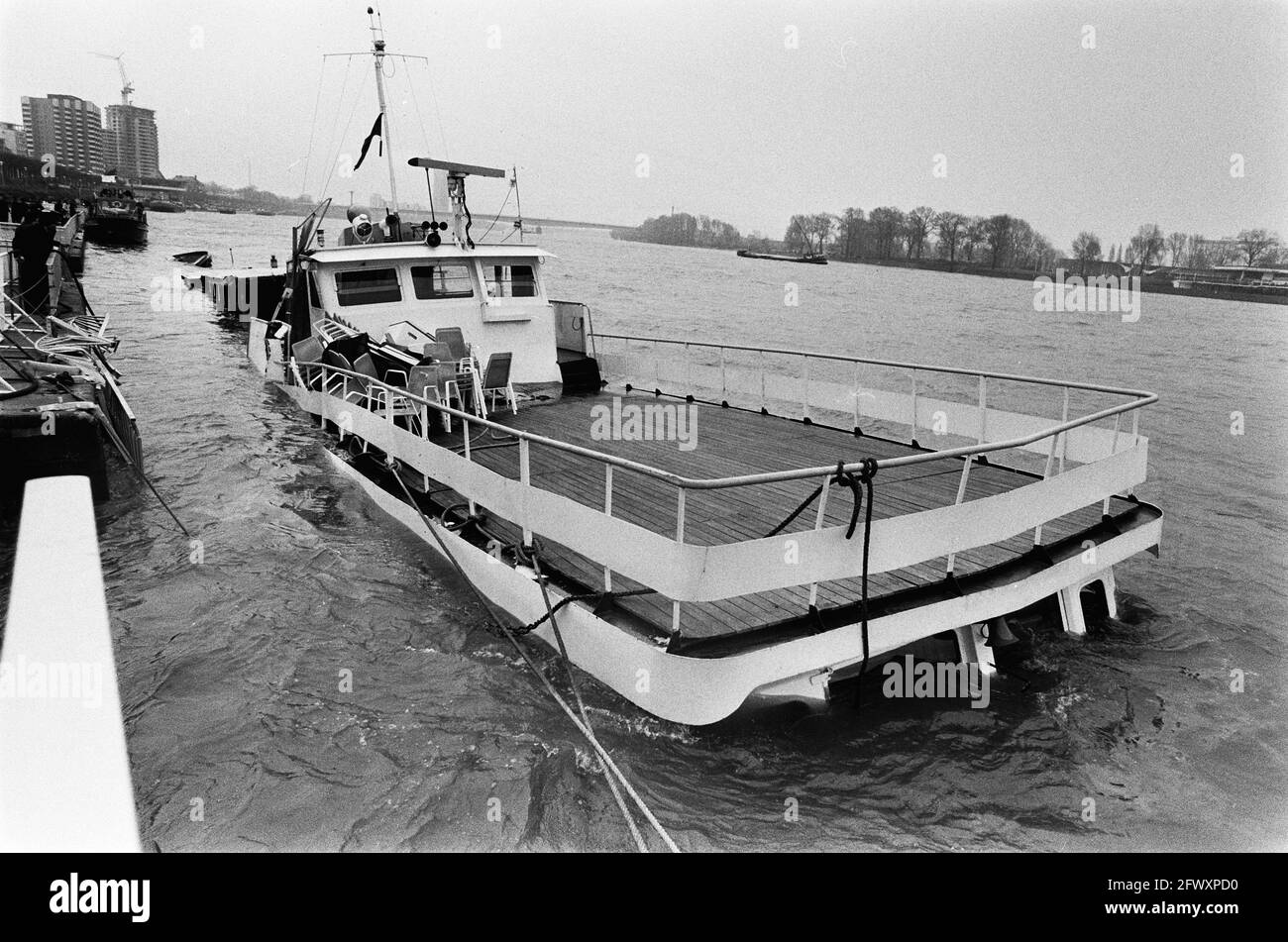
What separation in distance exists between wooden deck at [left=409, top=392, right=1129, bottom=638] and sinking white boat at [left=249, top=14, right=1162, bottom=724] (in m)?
0.03

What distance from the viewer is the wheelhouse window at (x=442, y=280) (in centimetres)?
1197

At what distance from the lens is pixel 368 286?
11789 millimetres

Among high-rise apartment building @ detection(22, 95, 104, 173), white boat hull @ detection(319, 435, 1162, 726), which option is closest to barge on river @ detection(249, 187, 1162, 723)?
white boat hull @ detection(319, 435, 1162, 726)

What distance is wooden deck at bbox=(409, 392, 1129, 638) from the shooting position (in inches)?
217

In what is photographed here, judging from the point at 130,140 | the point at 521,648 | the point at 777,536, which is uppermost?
the point at 130,140

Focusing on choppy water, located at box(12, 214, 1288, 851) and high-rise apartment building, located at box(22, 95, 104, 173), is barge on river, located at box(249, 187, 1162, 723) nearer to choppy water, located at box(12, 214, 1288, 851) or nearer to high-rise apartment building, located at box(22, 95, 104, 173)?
choppy water, located at box(12, 214, 1288, 851)

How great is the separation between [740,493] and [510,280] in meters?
6.64

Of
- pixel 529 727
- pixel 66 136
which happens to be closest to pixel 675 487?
pixel 529 727

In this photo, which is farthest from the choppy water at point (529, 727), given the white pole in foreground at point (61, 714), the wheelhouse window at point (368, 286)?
the wheelhouse window at point (368, 286)

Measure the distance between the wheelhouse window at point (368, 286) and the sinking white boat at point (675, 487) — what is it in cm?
3

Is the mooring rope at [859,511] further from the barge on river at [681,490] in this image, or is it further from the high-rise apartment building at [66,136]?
the high-rise apartment building at [66,136]

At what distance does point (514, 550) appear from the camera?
20.9ft

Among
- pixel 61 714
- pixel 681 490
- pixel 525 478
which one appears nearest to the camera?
pixel 61 714

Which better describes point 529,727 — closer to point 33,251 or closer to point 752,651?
point 752,651
